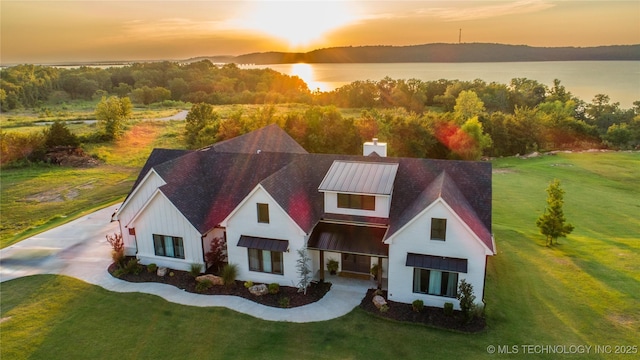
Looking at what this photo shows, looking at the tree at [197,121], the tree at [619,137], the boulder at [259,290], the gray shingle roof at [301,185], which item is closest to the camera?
the gray shingle roof at [301,185]

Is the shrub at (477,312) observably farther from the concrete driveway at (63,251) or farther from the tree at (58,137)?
the tree at (58,137)

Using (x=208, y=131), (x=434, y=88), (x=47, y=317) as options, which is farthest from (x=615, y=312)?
(x=434, y=88)

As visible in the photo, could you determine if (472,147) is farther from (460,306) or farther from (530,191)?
(460,306)

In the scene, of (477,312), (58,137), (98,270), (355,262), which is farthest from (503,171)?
(58,137)

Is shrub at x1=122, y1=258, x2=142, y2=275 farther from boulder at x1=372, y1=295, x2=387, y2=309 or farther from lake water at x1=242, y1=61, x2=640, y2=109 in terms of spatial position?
lake water at x1=242, y1=61, x2=640, y2=109

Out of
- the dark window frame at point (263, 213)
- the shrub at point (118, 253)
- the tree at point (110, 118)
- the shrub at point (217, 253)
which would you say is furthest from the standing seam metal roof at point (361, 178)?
the tree at point (110, 118)

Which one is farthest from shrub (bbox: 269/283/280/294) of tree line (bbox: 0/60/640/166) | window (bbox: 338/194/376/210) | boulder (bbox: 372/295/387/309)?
tree line (bbox: 0/60/640/166)
